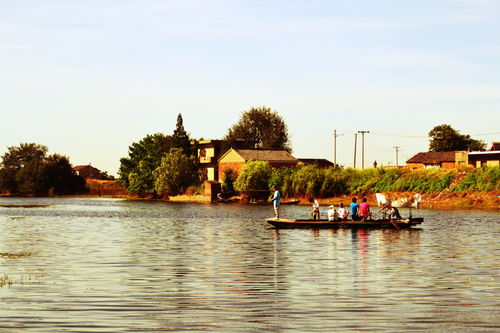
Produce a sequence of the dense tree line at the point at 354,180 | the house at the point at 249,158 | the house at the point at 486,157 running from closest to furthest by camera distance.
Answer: the dense tree line at the point at 354,180
the house at the point at 486,157
the house at the point at 249,158

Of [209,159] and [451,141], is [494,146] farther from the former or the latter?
[209,159]

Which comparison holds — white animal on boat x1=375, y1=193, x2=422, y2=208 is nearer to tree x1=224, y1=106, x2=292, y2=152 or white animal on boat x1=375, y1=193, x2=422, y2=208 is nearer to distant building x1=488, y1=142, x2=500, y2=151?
distant building x1=488, y1=142, x2=500, y2=151

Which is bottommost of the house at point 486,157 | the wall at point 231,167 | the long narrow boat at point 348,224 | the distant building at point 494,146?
the long narrow boat at point 348,224

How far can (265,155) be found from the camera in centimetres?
13912

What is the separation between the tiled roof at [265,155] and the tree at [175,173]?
39.3 feet

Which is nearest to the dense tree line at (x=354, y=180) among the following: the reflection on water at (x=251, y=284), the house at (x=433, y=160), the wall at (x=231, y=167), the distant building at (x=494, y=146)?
the wall at (x=231, y=167)

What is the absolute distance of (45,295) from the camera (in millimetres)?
20391

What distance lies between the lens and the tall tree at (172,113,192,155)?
150 metres

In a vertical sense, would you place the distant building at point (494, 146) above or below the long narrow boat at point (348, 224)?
above

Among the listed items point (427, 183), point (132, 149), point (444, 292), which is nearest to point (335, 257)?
point (444, 292)

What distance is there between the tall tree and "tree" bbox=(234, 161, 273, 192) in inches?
1058

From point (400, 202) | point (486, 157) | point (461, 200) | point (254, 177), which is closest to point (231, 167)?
point (254, 177)

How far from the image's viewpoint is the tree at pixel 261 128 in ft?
567

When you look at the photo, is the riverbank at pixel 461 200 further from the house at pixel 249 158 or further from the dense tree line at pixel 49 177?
the dense tree line at pixel 49 177
